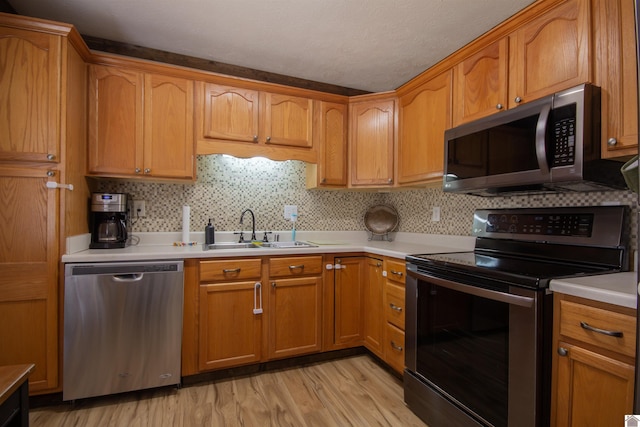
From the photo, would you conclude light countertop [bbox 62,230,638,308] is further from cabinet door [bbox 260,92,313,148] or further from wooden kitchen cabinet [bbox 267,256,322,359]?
cabinet door [bbox 260,92,313,148]

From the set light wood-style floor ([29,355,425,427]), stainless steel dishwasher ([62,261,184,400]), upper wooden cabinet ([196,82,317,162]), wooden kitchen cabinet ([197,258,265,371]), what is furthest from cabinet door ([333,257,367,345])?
stainless steel dishwasher ([62,261,184,400])

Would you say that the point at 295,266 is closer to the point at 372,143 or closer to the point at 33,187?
the point at 372,143

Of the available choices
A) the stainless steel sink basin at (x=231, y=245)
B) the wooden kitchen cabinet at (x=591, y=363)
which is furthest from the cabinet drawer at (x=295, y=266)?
the wooden kitchen cabinet at (x=591, y=363)

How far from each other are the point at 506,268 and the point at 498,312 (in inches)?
8.3

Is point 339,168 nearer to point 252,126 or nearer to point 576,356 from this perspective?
point 252,126

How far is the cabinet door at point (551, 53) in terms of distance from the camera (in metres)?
1.43

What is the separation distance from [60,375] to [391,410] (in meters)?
1.95

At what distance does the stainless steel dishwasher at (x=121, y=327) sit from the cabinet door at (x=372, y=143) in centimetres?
165

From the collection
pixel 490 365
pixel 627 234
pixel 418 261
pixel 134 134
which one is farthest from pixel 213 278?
pixel 627 234

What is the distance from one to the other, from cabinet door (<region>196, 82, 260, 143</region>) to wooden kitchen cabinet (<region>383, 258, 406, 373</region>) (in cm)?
146

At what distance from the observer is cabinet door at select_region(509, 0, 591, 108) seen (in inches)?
56.4

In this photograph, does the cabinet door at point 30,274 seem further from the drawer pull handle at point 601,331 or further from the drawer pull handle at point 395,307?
the drawer pull handle at point 601,331

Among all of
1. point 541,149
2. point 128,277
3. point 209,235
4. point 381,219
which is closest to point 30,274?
point 128,277

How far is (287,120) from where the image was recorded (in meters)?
2.66
